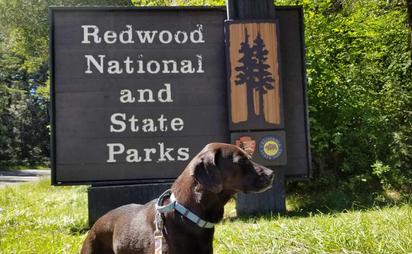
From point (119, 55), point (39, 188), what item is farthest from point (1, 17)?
point (119, 55)

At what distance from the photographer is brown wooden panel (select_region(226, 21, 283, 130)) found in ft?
21.5

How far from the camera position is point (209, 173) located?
2863mm

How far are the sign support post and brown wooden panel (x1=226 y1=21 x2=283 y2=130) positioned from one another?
0.61 feet

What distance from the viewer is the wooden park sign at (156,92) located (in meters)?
6.37

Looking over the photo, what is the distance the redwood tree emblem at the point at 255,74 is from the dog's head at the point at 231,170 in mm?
3564

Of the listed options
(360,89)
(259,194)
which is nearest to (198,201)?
(259,194)

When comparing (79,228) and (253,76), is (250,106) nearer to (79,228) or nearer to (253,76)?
(253,76)

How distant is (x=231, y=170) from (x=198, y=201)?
0.30 metres

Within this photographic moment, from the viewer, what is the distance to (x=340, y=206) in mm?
7352

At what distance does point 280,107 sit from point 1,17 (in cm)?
1806

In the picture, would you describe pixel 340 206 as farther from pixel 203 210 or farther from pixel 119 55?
pixel 203 210

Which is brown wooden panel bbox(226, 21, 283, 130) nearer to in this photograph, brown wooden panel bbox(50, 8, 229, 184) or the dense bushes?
brown wooden panel bbox(50, 8, 229, 184)

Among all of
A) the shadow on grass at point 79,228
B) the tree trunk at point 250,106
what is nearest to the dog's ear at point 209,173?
the tree trunk at point 250,106

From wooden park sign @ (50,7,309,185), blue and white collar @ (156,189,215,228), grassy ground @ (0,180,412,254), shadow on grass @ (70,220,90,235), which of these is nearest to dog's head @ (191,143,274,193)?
blue and white collar @ (156,189,215,228)
